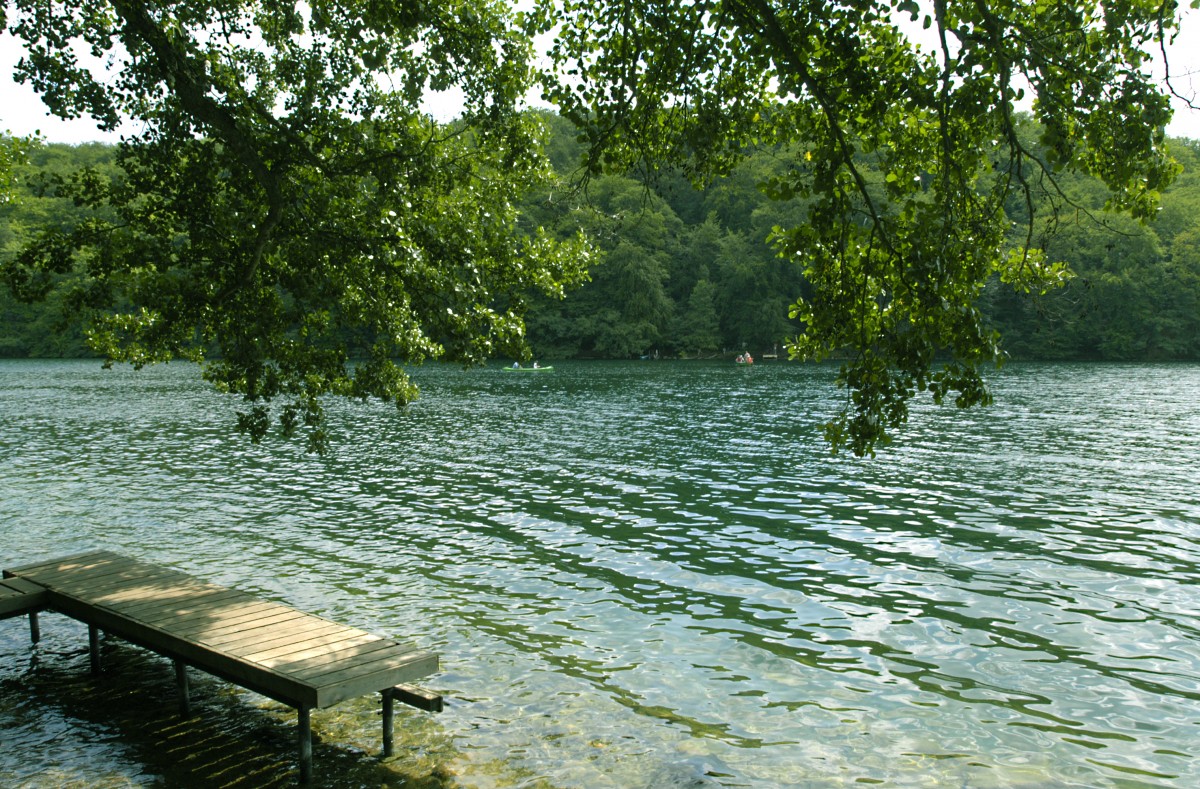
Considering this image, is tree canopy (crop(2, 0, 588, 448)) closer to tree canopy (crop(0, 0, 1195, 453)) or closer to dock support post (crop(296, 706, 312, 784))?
tree canopy (crop(0, 0, 1195, 453))

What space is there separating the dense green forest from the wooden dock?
90140mm

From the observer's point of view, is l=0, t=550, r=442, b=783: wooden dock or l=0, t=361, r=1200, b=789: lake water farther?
l=0, t=361, r=1200, b=789: lake water

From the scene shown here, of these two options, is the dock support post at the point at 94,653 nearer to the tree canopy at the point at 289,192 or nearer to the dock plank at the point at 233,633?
the dock plank at the point at 233,633

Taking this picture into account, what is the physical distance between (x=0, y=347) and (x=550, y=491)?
119m

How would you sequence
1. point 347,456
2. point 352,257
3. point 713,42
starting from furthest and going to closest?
point 347,456 < point 352,257 < point 713,42

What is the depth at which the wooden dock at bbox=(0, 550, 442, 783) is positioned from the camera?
7590 mm

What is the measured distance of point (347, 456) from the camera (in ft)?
95.0

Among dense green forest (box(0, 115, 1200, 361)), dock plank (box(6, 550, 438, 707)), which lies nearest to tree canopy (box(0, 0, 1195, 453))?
dock plank (box(6, 550, 438, 707))

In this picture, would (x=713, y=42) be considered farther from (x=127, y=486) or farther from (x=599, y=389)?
(x=599, y=389)

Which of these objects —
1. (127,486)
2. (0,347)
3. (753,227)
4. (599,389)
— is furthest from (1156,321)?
(0,347)

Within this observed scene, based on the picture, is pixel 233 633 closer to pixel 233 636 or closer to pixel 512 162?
pixel 233 636

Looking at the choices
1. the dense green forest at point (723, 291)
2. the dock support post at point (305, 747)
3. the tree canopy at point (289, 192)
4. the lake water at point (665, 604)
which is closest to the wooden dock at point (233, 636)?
the dock support post at point (305, 747)

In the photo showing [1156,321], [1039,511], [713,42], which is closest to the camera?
[713,42]

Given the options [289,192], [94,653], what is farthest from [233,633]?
[289,192]
